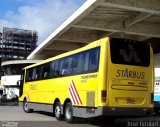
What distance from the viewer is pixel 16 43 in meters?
103

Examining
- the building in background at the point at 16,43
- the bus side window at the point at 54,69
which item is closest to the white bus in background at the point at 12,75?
the building in background at the point at 16,43

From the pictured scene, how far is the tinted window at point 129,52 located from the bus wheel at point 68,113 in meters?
3.32

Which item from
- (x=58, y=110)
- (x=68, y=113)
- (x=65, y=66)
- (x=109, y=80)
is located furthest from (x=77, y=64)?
(x=58, y=110)

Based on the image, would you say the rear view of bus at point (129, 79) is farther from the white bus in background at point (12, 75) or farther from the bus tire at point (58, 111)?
the white bus in background at point (12, 75)

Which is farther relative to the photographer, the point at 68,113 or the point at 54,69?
the point at 54,69

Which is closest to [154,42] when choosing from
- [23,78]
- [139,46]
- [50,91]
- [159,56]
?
[159,56]

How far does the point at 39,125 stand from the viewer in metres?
15.2

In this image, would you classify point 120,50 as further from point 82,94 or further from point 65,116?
point 65,116

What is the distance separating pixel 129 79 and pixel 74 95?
2.83 m

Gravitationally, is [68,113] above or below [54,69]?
below

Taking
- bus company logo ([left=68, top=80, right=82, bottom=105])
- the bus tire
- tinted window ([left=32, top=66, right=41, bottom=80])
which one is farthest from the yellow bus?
tinted window ([left=32, top=66, right=41, bottom=80])

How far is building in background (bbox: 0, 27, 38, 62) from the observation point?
100562 millimetres

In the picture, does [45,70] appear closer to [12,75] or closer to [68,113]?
[68,113]

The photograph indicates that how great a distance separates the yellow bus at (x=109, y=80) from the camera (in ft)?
44.2
